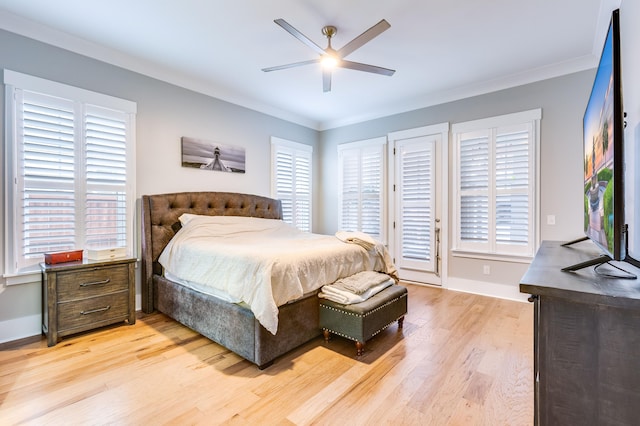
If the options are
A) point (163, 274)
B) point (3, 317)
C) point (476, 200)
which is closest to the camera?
point (3, 317)

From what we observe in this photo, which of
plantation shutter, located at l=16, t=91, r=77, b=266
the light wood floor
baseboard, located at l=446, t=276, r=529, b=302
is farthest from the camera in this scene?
baseboard, located at l=446, t=276, r=529, b=302

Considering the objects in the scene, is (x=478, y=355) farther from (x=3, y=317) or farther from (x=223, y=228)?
(x=3, y=317)

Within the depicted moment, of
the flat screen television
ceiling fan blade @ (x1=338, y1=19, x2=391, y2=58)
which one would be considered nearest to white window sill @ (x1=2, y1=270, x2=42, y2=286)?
ceiling fan blade @ (x1=338, y1=19, x2=391, y2=58)

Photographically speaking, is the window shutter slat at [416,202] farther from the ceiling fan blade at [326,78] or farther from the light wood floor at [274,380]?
the ceiling fan blade at [326,78]

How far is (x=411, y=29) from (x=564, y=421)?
272 centimetres

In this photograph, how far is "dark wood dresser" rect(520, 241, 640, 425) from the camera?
797 millimetres

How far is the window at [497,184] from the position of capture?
3408mm

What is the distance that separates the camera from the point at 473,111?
149 inches

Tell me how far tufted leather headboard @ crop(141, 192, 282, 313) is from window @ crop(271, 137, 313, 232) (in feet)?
3.40

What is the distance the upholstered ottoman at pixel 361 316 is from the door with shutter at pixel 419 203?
1.78m

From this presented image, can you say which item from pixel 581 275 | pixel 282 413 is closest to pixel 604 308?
pixel 581 275

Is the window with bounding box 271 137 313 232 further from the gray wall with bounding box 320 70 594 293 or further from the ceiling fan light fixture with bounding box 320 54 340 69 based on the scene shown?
the gray wall with bounding box 320 70 594 293

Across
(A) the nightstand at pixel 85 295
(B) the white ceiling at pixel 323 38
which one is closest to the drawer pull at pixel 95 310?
(A) the nightstand at pixel 85 295

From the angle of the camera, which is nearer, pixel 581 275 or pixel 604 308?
pixel 604 308
